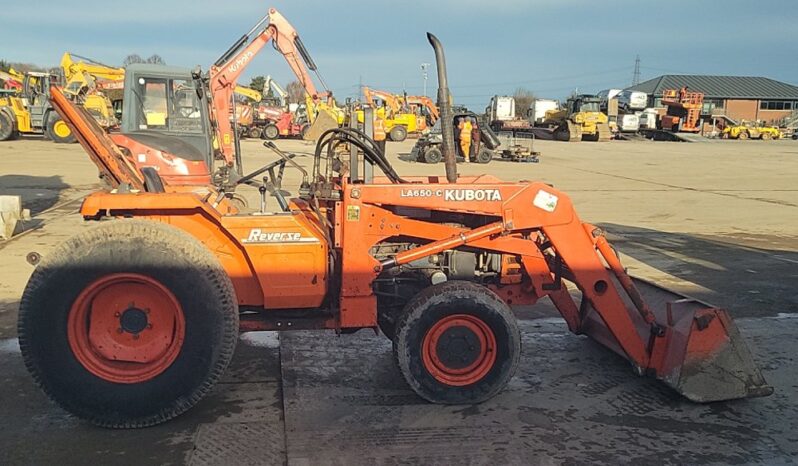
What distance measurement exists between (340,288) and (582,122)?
38577 mm

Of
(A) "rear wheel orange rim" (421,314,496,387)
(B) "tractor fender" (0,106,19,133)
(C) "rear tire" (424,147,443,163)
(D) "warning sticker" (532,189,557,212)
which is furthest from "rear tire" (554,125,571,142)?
(A) "rear wheel orange rim" (421,314,496,387)

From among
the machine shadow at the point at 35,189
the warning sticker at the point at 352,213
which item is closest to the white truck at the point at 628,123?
the machine shadow at the point at 35,189

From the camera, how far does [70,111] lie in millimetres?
4195

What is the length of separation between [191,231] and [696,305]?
3295 mm

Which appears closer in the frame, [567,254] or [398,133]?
[567,254]

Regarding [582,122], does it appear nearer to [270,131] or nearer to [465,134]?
[270,131]

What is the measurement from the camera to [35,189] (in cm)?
1448

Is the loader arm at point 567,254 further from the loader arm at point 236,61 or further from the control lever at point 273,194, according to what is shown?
the loader arm at point 236,61

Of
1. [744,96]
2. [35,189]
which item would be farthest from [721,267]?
[744,96]

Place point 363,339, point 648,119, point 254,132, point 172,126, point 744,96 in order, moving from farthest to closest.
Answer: point 744,96, point 648,119, point 254,132, point 172,126, point 363,339

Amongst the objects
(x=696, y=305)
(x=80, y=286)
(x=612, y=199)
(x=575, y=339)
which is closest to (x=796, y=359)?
(x=696, y=305)

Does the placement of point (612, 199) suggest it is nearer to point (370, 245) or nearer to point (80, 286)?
point (370, 245)

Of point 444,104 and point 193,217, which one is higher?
point 444,104

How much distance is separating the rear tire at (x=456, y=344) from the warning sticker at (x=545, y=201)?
0.64m
